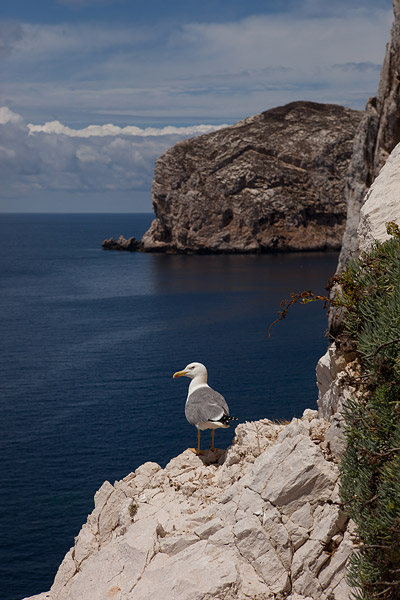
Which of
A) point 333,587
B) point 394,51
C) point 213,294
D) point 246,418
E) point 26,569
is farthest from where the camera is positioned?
point 213,294

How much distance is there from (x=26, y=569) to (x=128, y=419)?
1877 cm

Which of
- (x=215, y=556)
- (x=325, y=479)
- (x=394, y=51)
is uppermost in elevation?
(x=394, y=51)

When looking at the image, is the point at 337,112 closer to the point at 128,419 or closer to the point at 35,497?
the point at 128,419

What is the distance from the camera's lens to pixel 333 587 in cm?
1227

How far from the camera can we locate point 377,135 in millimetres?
34312

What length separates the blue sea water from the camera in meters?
37.8

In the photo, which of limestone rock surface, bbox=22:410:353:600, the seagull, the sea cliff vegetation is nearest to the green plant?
the sea cliff vegetation

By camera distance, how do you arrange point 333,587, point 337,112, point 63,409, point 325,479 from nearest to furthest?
point 333,587 → point 325,479 → point 63,409 → point 337,112

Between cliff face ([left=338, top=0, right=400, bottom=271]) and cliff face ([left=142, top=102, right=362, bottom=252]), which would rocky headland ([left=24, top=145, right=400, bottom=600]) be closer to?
cliff face ([left=338, top=0, right=400, bottom=271])

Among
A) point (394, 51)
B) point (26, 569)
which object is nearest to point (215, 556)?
point (26, 569)

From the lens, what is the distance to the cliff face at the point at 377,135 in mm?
29625

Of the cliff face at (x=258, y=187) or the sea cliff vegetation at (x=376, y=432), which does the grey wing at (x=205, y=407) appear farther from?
the cliff face at (x=258, y=187)

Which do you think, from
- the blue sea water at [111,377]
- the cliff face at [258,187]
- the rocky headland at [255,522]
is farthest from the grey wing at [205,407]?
the cliff face at [258,187]

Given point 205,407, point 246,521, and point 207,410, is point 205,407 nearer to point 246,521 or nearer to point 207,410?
point 207,410
